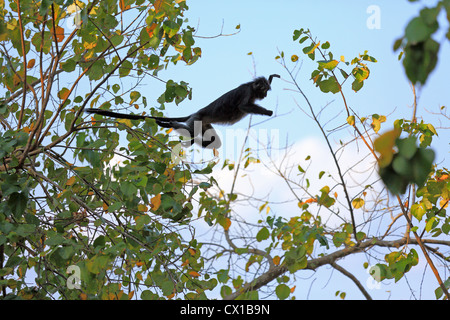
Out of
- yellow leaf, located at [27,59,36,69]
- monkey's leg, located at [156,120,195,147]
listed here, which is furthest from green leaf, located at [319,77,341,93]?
yellow leaf, located at [27,59,36,69]

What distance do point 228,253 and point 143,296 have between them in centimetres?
69

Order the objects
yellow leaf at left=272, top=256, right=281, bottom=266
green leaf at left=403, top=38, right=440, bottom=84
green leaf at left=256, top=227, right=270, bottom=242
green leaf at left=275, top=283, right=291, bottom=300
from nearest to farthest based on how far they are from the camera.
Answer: green leaf at left=403, top=38, right=440, bottom=84
green leaf at left=275, top=283, right=291, bottom=300
green leaf at left=256, top=227, right=270, bottom=242
yellow leaf at left=272, top=256, right=281, bottom=266

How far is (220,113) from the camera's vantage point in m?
4.31

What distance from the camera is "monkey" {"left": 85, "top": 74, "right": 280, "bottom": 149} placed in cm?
406

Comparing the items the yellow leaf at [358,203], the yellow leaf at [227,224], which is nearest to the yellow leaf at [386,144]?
the yellow leaf at [227,224]

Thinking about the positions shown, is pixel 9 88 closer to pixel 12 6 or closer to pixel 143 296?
pixel 12 6

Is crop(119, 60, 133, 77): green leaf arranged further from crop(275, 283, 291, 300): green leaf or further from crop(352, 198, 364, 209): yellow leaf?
crop(275, 283, 291, 300): green leaf

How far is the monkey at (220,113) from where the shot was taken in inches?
160

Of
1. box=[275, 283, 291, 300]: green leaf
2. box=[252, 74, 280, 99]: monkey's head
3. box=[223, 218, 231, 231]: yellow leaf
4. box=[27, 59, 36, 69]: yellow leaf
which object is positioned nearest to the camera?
box=[275, 283, 291, 300]: green leaf

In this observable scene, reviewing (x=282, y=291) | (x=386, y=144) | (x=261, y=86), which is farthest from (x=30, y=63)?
(x=386, y=144)

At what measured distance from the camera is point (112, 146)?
3010 millimetres
